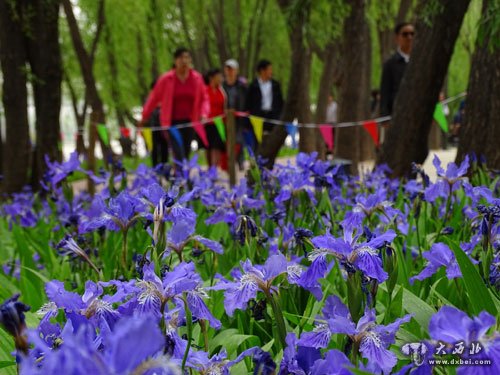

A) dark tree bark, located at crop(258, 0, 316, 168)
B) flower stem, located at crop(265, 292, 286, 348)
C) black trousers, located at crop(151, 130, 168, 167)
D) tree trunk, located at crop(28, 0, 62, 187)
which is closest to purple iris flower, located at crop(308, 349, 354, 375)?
flower stem, located at crop(265, 292, 286, 348)

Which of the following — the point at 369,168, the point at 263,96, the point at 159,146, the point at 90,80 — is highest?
the point at 90,80

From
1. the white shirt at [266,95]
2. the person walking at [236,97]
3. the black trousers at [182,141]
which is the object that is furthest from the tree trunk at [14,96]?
the white shirt at [266,95]

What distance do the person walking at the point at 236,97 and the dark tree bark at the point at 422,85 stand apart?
406 cm

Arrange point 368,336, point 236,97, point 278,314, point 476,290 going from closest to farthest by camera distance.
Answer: point 368,336 → point 278,314 → point 476,290 → point 236,97

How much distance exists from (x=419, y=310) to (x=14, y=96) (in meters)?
6.32

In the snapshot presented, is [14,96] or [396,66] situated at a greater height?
[396,66]

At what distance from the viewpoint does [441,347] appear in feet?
3.34

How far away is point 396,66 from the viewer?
20.0 feet

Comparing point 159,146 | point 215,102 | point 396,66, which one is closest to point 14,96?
point 159,146

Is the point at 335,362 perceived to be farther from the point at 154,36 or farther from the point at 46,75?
the point at 154,36

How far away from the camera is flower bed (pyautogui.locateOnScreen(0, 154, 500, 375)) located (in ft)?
2.90

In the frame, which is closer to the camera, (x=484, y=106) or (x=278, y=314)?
(x=278, y=314)

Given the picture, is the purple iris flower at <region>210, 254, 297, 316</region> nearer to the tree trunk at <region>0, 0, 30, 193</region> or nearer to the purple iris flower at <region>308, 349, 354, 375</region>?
the purple iris flower at <region>308, 349, 354, 375</region>

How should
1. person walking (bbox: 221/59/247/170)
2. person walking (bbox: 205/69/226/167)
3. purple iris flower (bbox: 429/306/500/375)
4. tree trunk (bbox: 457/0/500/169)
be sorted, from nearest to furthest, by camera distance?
purple iris flower (bbox: 429/306/500/375) < tree trunk (bbox: 457/0/500/169) < person walking (bbox: 205/69/226/167) < person walking (bbox: 221/59/247/170)
